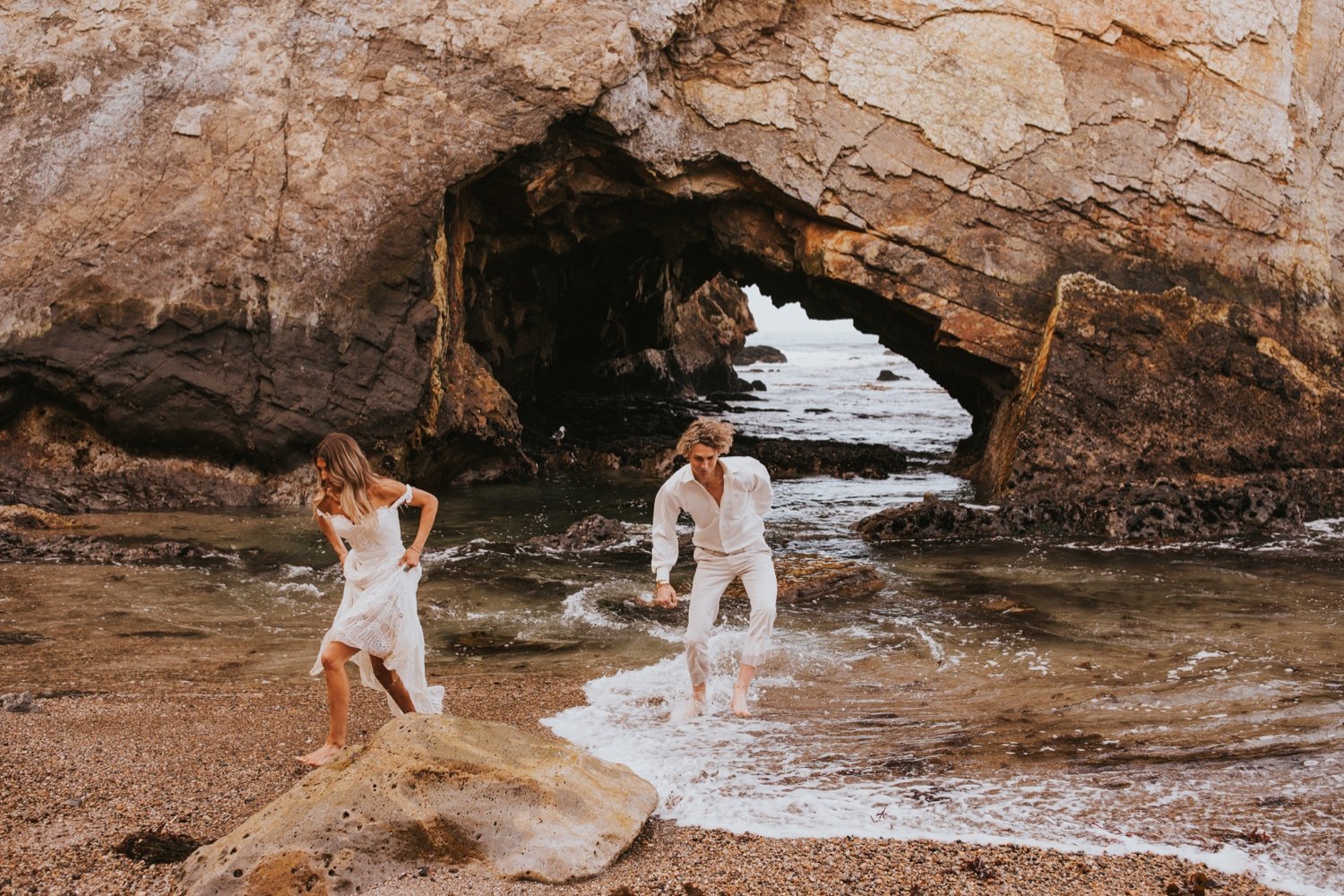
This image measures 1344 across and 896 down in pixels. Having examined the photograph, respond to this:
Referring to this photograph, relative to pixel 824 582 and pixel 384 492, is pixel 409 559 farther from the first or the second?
pixel 824 582

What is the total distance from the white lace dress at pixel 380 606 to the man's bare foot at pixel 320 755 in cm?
36

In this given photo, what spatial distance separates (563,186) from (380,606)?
382 inches

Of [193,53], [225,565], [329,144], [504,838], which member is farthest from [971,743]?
[193,53]

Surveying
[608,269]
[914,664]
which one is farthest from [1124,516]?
[608,269]

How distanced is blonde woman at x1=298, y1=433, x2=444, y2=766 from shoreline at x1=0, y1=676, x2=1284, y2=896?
0.36 m

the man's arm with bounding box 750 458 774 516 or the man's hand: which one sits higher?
the man's arm with bounding box 750 458 774 516

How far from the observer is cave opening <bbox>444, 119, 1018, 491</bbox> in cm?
1387

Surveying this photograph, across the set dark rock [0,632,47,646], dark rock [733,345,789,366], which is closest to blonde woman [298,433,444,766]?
dark rock [0,632,47,646]

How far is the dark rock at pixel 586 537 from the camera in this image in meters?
11.2

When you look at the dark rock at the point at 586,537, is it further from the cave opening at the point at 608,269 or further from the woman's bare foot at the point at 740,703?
the woman's bare foot at the point at 740,703

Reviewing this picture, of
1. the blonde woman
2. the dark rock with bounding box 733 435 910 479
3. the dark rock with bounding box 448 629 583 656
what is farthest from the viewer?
the dark rock with bounding box 733 435 910 479

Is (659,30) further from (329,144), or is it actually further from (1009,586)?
(1009,586)

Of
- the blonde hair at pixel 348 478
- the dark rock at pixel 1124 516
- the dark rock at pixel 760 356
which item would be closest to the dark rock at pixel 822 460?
the dark rock at pixel 1124 516

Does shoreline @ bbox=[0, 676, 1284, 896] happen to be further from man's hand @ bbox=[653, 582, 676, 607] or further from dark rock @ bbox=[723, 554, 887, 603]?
dark rock @ bbox=[723, 554, 887, 603]
